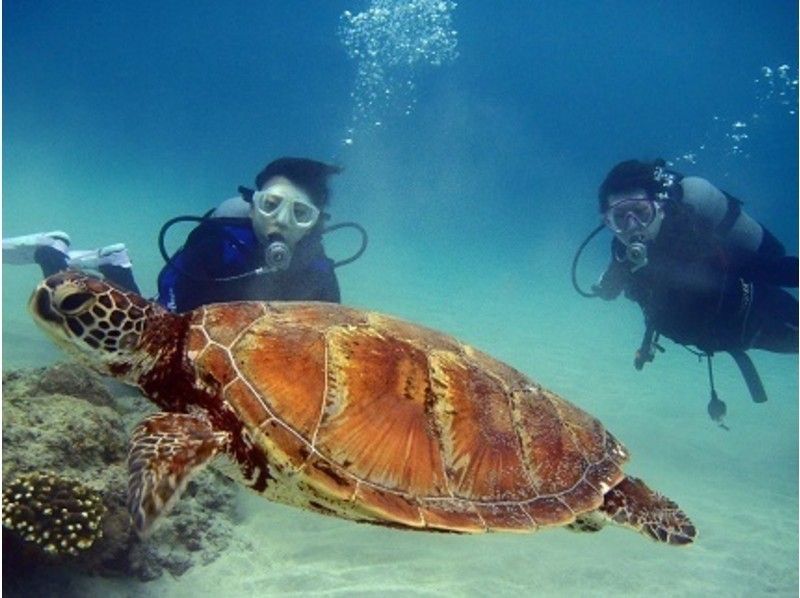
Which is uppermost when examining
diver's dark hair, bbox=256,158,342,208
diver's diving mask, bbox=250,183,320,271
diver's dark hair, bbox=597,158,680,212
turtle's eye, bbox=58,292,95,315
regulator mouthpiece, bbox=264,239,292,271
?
diver's dark hair, bbox=597,158,680,212

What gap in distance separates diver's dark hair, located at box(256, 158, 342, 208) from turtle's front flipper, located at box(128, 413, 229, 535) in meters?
4.36

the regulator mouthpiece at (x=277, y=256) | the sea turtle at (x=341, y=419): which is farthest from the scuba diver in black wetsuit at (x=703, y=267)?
the sea turtle at (x=341, y=419)

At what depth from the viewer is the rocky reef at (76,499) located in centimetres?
304

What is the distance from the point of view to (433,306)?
21016mm

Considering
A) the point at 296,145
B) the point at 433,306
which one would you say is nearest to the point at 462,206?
the point at 296,145

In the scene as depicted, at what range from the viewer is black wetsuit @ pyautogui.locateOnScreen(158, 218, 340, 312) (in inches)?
224

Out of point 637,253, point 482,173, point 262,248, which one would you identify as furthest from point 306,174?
point 482,173

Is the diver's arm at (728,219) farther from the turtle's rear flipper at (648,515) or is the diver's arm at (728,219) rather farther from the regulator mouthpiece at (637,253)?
the turtle's rear flipper at (648,515)

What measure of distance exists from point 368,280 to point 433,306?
7557mm

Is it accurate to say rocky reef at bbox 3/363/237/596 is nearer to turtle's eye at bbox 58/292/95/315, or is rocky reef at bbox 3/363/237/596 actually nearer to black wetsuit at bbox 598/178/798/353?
turtle's eye at bbox 58/292/95/315

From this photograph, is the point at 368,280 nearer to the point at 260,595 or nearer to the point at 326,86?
the point at 260,595

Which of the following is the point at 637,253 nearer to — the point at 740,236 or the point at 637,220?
the point at 637,220

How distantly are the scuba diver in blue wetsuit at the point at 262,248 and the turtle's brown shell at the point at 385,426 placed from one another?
3.09m

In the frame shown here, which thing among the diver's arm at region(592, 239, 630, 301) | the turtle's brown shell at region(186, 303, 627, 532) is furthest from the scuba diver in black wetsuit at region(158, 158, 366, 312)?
the diver's arm at region(592, 239, 630, 301)
